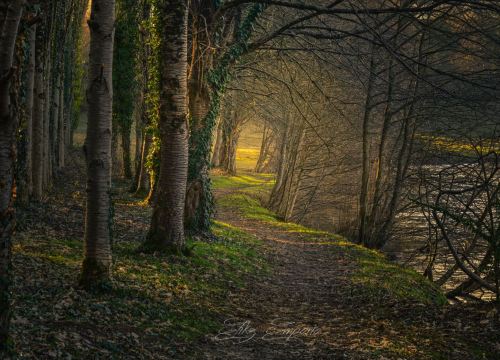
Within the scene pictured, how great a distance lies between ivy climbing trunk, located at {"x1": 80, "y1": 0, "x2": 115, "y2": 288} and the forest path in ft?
6.67

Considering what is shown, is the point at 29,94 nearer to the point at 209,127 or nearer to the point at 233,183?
the point at 209,127

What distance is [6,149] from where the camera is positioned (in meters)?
3.97

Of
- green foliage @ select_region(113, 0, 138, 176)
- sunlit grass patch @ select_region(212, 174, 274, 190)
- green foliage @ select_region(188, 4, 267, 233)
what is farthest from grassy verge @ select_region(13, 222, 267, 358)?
sunlit grass patch @ select_region(212, 174, 274, 190)

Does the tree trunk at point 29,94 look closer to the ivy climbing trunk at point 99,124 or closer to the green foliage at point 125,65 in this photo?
the ivy climbing trunk at point 99,124

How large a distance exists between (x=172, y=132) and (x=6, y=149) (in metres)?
6.23

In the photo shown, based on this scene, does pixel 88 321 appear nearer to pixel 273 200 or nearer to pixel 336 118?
pixel 336 118

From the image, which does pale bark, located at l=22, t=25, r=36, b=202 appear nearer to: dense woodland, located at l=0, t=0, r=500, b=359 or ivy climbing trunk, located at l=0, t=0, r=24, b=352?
dense woodland, located at l=0, t=0, r=500, b=359

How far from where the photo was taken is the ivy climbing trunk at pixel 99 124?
6.61m

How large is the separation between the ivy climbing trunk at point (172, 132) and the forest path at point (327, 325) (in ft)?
6.34

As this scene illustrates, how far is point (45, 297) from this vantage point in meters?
6.31

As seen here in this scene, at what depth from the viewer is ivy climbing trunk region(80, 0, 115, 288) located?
6.61 m

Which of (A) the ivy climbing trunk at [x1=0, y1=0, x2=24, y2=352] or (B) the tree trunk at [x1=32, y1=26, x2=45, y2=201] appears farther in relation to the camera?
(B) the tree trunk at [x1=32, y1=26, x2=45, y2=201]

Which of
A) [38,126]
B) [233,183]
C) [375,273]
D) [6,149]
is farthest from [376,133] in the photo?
[233,183]

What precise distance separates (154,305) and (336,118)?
780 inches
